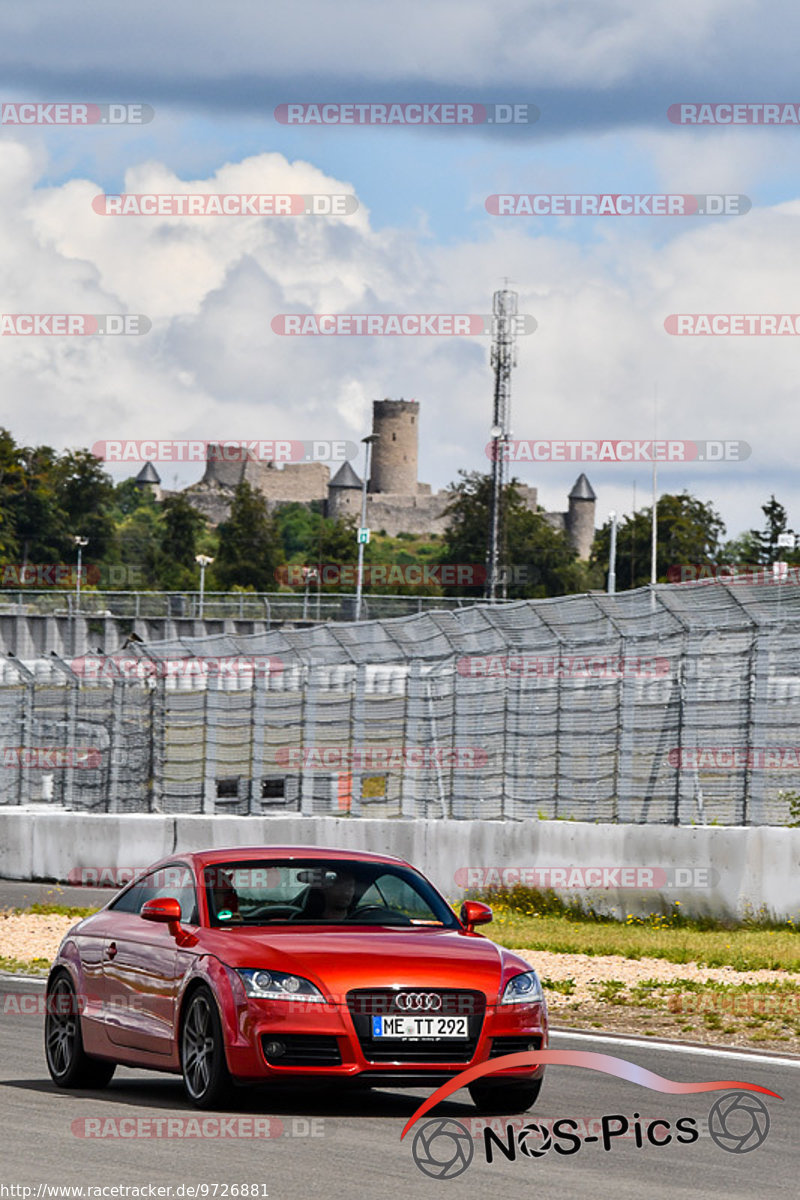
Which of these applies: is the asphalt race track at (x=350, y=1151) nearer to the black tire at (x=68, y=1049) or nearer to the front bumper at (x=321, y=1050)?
the black tire at (x=68, y=1049)

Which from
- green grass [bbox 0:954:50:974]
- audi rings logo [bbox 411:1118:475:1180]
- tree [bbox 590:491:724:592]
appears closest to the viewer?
audi rings logo [bbox 411:1118:475:1180]

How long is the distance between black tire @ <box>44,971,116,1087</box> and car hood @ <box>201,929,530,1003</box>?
1.14m

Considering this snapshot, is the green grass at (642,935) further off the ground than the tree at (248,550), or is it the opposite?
the tree at (248,550)

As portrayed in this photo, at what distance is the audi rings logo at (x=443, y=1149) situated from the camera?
308 inches

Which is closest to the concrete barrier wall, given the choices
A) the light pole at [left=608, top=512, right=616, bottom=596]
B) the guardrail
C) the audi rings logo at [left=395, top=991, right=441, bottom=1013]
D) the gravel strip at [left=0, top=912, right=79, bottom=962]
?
the gravel strip at [left=0, top=912, right=79, bottom=962]

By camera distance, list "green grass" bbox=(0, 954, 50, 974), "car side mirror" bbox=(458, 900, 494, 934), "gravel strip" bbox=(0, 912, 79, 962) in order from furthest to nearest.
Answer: "gravel strip" bbox=(0, 912, 79, 962)
"green grass" bbox=(0, 954, 50, 974)
"car side mirror" bbox=(458, 900, 494, 934)

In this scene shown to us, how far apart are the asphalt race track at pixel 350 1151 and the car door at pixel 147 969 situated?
325 mm

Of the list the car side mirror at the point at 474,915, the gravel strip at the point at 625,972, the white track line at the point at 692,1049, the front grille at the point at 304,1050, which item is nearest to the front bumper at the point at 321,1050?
the front grille at the point at 304,1050

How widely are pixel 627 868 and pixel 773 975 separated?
379 cm

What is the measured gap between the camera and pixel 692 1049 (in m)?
12.2

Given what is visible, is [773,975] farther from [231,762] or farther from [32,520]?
[32,520]

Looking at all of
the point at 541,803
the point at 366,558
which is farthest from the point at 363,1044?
the point at 366,558

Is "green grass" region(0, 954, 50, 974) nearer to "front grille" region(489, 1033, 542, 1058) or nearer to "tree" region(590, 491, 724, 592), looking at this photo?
"front grille" region(489, 1033, 542, 1058)

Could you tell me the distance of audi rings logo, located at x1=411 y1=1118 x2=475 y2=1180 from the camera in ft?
25.6
